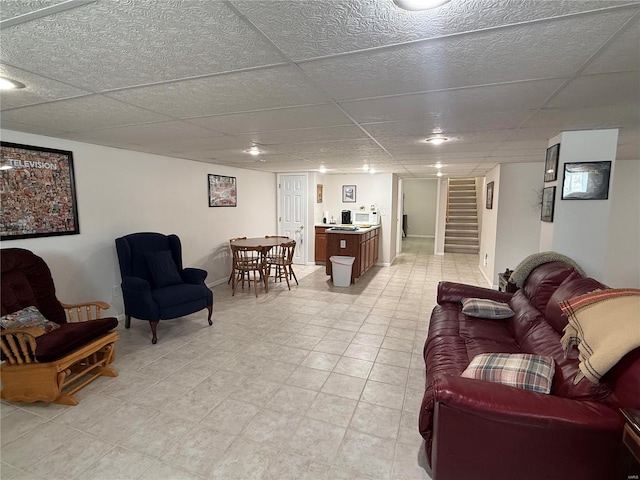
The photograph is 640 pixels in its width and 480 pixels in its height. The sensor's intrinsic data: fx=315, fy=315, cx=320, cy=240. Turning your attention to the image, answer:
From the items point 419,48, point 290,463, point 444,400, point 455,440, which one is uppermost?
point 419,48

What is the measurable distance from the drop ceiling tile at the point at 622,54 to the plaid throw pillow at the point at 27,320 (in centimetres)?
376

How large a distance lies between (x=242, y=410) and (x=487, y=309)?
6.93 ft

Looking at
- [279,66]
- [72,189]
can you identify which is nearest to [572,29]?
[279,66]

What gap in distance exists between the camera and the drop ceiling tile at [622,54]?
115 cm

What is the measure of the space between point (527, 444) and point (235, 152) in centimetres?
385

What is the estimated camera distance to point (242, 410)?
7.22 feet

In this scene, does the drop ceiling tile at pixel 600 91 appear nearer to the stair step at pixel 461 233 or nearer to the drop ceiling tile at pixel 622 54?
the drop ceiling tile at pixel 622 54

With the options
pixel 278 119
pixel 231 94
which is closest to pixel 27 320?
pixel 231 94

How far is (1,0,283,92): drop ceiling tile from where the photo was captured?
104 centimetres

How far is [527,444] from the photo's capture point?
132cm

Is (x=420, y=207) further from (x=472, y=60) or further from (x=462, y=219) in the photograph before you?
(x=472, y=60)

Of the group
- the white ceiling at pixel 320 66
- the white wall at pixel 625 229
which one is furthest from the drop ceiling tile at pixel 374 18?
the white wall at pixel 625 229

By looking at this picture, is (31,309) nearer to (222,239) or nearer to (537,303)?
(222,239)

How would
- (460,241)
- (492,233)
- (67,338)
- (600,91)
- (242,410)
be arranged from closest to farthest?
(600,91) < (242,410) < (67,338) < (492,233) < (460,241)
